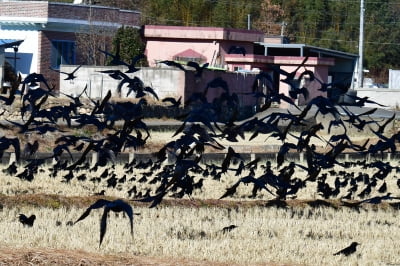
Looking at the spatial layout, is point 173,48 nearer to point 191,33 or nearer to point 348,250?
point 191,33

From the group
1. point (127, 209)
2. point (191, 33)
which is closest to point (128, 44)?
point (191, 33)

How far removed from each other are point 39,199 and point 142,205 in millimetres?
1351

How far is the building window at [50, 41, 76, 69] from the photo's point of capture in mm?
47844

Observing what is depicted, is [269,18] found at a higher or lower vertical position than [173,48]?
higher

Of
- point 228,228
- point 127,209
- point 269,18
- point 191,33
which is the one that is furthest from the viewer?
point 269,18

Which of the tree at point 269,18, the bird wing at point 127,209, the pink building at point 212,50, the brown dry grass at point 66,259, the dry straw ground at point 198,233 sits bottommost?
the dry straw ground at point 198,233

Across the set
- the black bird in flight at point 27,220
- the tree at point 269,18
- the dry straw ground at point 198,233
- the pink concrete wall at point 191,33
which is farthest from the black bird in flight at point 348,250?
the tree at point 269,18

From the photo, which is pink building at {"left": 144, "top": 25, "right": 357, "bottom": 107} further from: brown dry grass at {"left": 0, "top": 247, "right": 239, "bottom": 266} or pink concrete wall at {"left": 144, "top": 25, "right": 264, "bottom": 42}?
brown dry grass at {"left": 0, "top": 247, "right": 239, "bottom": 266}

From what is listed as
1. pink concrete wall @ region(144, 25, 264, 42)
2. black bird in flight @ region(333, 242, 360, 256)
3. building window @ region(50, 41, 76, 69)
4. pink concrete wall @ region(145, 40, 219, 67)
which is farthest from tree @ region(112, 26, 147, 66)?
black bird in flight @ region(333, 242, 360, 256)

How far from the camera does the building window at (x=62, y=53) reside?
4784 centimetres

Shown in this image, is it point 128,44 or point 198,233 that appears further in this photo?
point 128,44

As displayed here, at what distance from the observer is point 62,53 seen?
4878 centimetres

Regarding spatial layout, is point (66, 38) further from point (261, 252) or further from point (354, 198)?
point (261, 252)

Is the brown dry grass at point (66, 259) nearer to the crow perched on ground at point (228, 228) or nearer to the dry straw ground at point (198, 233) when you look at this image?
the dry straw ground at point (198, 233)
